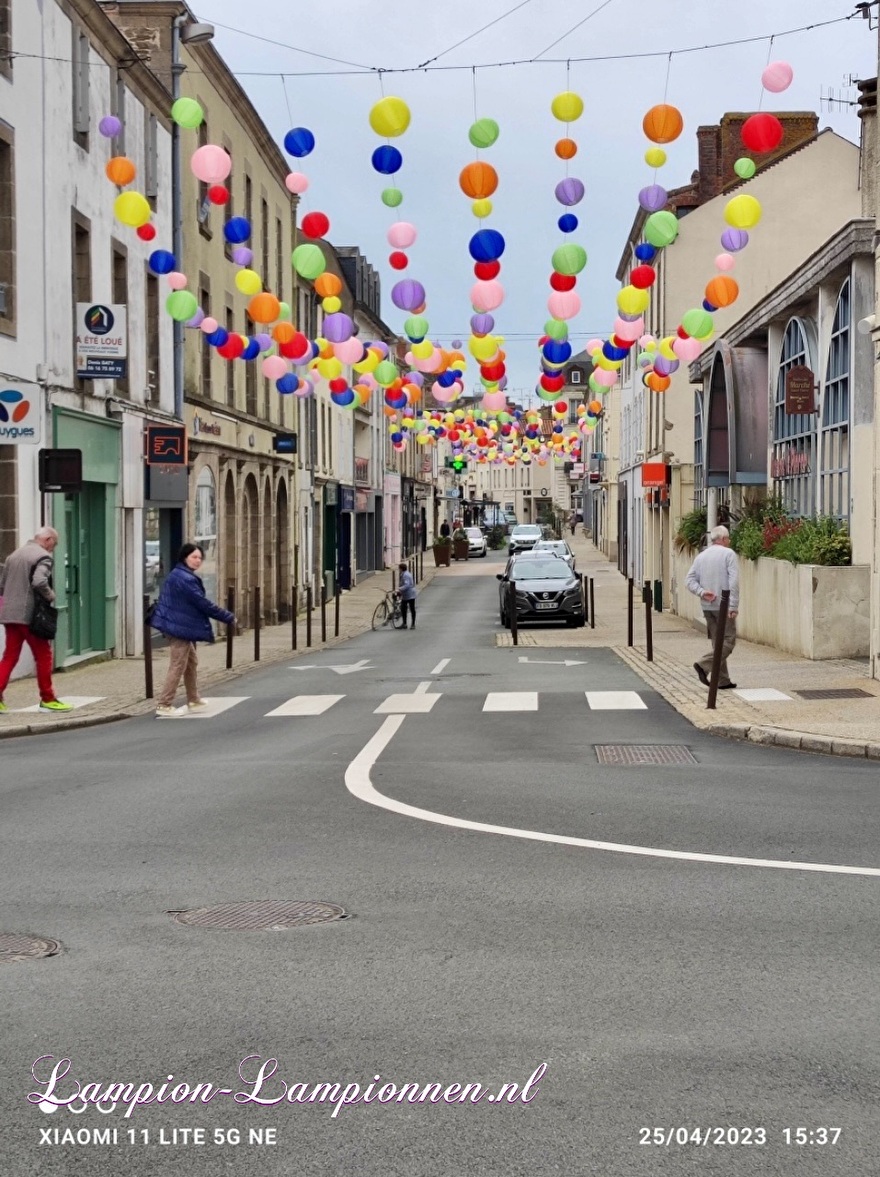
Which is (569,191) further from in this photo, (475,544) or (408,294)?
(475,544)

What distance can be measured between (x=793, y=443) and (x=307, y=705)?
11343 mm

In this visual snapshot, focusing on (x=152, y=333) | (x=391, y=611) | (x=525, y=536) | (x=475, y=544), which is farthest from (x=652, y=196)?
(x=475, y=544)

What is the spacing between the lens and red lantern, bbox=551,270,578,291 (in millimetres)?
19375

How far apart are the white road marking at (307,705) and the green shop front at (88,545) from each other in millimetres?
5582

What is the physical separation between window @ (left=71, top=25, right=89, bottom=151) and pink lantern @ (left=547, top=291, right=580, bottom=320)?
25.5ft

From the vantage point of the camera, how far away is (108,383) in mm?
24000

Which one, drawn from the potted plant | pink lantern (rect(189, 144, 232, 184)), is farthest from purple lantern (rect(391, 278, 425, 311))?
the potted plant

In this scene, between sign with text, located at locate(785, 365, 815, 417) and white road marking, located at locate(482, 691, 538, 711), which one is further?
sign with text, located at locate(785, 365, 815, 417)

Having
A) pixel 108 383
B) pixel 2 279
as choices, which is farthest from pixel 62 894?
pixel 108 383

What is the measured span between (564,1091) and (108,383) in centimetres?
2102

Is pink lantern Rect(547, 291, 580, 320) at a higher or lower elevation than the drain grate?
higher

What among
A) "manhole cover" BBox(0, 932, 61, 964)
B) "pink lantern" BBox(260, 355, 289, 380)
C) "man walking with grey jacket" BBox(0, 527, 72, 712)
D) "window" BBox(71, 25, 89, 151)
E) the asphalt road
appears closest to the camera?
the asphalt road

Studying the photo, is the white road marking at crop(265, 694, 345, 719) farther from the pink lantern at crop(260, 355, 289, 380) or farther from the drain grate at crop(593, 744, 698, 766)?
the pink lantern at crop(260, 355, 289, 380)

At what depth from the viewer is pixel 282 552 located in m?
40.9
